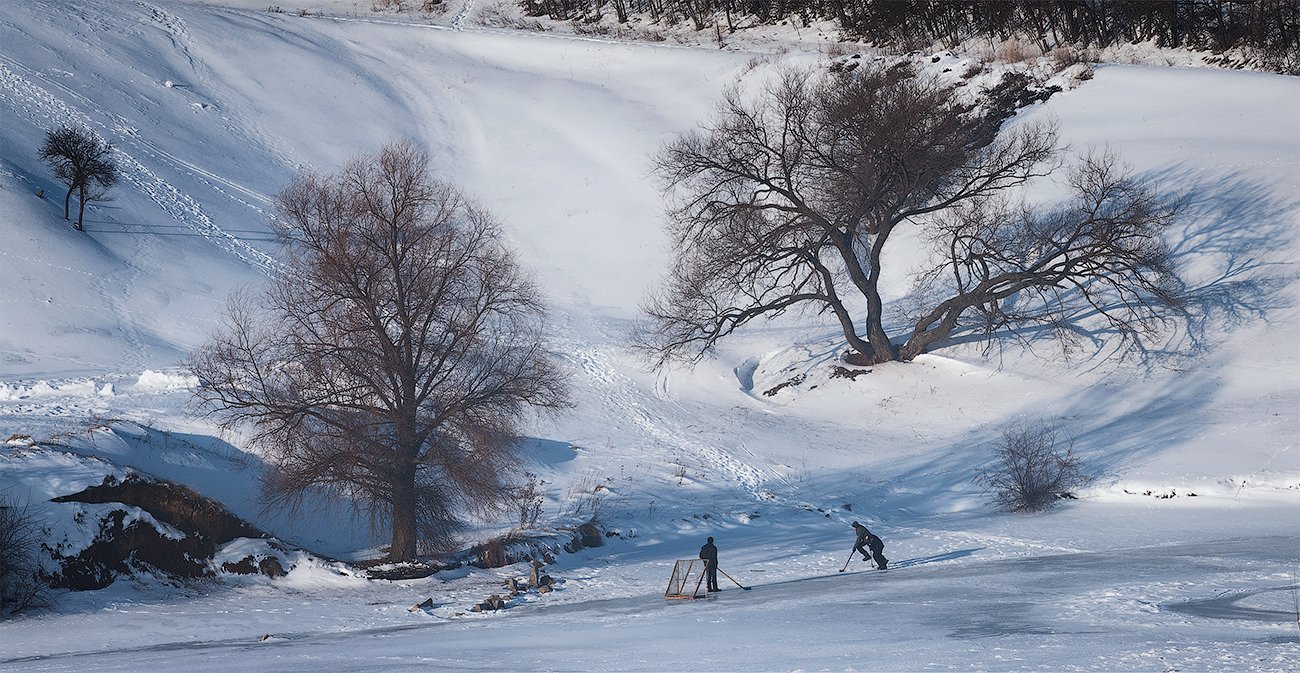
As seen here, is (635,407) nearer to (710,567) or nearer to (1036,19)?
(710,567)

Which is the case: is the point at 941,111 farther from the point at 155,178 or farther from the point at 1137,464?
the point at 155,178

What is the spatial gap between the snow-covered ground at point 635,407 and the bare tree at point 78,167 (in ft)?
2.96

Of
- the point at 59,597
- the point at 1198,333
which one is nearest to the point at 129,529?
the point at 59,597

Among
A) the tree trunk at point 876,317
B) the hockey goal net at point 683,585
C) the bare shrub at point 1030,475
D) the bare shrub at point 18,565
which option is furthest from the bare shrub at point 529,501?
the tree trunk at point 876,317

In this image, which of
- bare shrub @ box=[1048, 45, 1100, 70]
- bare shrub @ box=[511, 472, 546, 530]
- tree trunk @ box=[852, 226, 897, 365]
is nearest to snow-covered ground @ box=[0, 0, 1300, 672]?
bare shrub @ box=[511, 472, 546, 530]

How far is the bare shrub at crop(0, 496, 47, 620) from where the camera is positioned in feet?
→ 64.9

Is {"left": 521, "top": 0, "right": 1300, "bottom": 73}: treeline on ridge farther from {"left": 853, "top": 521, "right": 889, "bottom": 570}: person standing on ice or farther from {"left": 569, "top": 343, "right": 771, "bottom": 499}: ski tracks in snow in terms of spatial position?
{"left": 853, "top": 521, "right": 889, "bottom": 570}: person standing on ice

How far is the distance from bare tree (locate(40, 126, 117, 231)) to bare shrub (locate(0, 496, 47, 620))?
24907 millimetres

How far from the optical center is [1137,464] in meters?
30.2

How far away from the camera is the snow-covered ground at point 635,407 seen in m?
17.0

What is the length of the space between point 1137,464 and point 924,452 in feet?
18.9

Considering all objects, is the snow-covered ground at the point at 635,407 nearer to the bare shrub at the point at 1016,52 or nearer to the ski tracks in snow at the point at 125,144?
the ski tracks in snow at the point at 125,144

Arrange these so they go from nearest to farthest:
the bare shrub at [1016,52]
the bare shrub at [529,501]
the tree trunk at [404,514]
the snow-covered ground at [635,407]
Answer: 1. the snow-covered ground at [635,407]
2. the tree trunk at [404,514]
3. the bare shrub at [529,501]
4. the bare shrub at [1016,52]

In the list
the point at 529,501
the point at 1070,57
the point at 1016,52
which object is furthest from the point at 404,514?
the point at 1016,52
